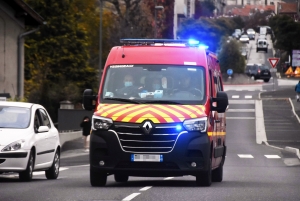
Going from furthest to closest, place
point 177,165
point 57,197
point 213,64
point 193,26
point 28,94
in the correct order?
point 193,26 < point 28,94 < point 213,64 < point 177,165 < point 57,197

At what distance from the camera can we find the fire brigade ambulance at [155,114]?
15.8 meters

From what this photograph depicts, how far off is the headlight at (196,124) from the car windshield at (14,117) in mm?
4113

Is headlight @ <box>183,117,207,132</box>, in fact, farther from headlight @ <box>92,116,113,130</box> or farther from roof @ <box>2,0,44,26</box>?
roof @ <box>2,0,44,26</box>

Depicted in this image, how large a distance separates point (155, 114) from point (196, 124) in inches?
26.6

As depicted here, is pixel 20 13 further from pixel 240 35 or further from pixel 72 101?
pixel 240 35

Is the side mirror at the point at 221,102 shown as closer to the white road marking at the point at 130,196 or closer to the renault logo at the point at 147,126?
the renault logo at the point at 147,126

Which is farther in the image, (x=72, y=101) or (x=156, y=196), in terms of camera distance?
(x=72, y=101)

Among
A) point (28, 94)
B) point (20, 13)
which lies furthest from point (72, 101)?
point (20, 13)

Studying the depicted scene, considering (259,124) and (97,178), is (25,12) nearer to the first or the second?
(259,124)

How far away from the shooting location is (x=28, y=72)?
6291 cm

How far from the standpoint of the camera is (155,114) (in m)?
15.8

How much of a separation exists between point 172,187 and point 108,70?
230 centimetres

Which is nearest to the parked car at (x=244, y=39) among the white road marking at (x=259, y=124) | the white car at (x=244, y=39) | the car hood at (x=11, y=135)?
the white car at (x=244, y=39)

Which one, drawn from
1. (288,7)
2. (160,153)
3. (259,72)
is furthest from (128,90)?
(288,7)
